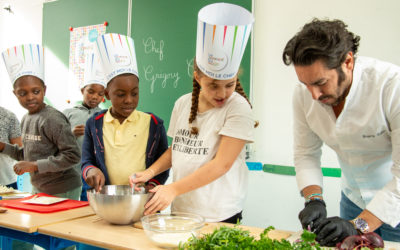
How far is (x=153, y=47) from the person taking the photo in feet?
9.47

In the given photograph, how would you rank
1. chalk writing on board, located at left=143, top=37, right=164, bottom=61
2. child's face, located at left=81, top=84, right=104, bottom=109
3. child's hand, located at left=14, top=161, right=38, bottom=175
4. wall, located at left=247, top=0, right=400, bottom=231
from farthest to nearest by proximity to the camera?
chalk writing on board, located at left=143, top=37, right=164, bottom=61
child's face, located at left=81, top=84, right=104, bottom=109
wall, located at left=247, top=0, right=400, bottom=231
child's hand, located at left=14, top=161, right=38, bottom=175

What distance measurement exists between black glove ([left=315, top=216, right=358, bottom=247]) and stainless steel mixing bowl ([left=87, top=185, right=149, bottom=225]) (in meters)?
0.57

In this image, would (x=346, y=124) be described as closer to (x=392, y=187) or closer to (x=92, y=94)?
(x=392, y=187)

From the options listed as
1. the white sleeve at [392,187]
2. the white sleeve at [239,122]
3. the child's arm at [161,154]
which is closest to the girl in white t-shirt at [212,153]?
the white sleeve at [239,122]

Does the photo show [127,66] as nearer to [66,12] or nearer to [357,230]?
[357,230]

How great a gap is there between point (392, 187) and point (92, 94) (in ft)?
6.76

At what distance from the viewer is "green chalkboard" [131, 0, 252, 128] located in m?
2.70

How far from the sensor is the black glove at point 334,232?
0.95 metres

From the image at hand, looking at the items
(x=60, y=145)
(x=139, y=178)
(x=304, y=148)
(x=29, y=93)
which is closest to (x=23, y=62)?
(x=29, y=93)

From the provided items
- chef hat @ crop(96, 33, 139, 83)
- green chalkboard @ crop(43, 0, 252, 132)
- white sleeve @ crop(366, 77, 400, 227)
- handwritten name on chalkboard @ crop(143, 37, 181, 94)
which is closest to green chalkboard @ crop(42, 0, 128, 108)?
green chalkboard @ crop(43, 0, 252, 132)

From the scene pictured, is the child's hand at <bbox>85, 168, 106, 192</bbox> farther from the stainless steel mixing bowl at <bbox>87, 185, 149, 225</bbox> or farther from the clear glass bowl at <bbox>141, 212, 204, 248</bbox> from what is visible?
the clear glass bowl at <bbox>141, 212, 204, 248</bbox>

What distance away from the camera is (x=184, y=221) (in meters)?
1.07

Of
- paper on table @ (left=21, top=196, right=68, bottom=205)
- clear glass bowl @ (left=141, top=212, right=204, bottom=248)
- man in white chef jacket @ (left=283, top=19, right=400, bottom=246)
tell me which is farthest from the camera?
paper on table @ (left=21, top=196, right=68, bottom=205)

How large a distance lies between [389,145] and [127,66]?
113 centimetres
